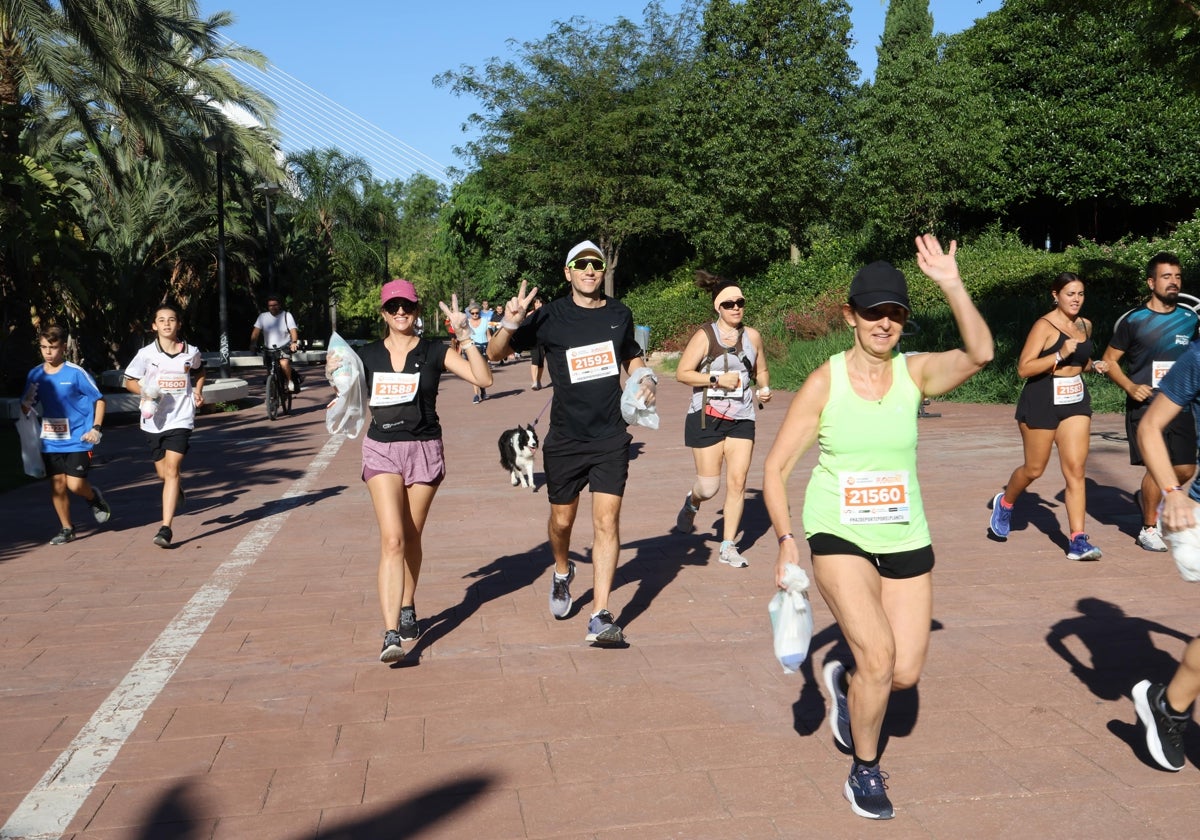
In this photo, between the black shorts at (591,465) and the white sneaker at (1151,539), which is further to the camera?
the white sneaker at (1151,539)

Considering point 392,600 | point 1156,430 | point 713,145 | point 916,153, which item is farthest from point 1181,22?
point 713,145

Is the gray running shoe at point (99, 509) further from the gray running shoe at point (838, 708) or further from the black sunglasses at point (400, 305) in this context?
the gray running shoe at point (838, 708)

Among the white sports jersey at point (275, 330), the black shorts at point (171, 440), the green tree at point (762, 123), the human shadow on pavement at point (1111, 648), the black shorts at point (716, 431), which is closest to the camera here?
the human shadow on pavement at point (1111, 648)

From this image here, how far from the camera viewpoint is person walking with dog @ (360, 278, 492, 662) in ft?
18.9

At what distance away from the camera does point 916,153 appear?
99.0 ft

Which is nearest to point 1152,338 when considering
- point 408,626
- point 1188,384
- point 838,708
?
point 1188,384

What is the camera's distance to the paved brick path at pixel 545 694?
12.8 ft

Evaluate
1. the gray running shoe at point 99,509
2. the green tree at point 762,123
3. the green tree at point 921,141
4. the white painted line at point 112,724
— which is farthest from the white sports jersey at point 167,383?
the green tree at point 762,123

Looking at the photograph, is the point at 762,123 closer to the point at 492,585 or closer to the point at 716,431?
Result: the point at 716,431

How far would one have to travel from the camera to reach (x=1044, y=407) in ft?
25.1

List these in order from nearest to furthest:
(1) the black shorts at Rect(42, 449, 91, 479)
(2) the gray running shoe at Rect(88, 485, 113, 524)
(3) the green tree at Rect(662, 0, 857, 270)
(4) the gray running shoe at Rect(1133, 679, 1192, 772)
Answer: (4) the gray running shoe at Rect(1133, 679, 1192, 772) → (1) the black shorts at Rect(42, 449, 91, 479) → (2) the gray running shoe at Rect(88, 485, 113, 524) → (3) the green tree at Rect(662, 0, 857, 270)

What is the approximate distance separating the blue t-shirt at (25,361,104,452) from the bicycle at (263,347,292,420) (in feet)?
32.0

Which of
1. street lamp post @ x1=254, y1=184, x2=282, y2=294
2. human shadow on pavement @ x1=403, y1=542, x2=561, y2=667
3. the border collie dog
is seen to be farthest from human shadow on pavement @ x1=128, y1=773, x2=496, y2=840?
street lamp post @ x1=254, y1=184, x2=282, y2=294

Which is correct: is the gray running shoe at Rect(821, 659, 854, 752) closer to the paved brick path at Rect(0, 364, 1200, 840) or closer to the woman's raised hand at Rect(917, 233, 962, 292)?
the paved brick path at Rect(0, 364, 1200, 840)
